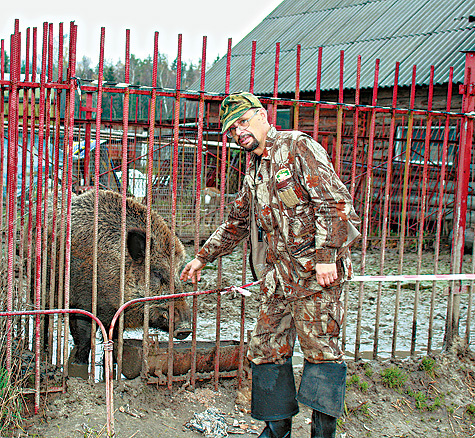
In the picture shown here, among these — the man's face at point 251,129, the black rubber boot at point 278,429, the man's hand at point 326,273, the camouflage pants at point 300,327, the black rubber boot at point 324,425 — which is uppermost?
the man's face at point 251,129

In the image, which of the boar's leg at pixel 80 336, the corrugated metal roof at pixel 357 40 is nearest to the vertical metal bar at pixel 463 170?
the boar's leg at pixel 80 336

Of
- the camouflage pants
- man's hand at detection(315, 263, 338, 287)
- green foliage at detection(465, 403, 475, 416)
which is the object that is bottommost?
green foliage at detection(465, 403, 475, 416)

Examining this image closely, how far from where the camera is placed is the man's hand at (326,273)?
8.82 ft

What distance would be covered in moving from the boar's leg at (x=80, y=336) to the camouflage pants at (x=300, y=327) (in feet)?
7.37

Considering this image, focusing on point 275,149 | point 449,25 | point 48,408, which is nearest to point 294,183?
point 275,149

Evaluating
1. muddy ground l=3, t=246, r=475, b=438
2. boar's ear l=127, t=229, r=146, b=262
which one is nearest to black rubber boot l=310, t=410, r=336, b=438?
muddy ground l=3, t=246, r=475, b=438

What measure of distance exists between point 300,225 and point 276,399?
1047 millimetres

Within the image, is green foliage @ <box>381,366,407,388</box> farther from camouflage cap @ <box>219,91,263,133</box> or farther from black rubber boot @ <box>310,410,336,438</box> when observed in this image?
camouflage cap @ <box>219,91,263,133</box>

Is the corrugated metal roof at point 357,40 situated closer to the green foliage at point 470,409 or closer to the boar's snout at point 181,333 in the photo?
the green foliage at point 470,409

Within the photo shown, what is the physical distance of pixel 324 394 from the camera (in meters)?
2.81

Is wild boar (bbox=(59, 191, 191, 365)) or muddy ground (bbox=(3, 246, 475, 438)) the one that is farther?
wild boar (bbox=(59, 191, 191, 365))

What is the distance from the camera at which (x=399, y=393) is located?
407 centimetres

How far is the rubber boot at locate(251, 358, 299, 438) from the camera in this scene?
2.95 m

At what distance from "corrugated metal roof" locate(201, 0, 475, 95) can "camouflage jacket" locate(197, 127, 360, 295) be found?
32.0 ft
